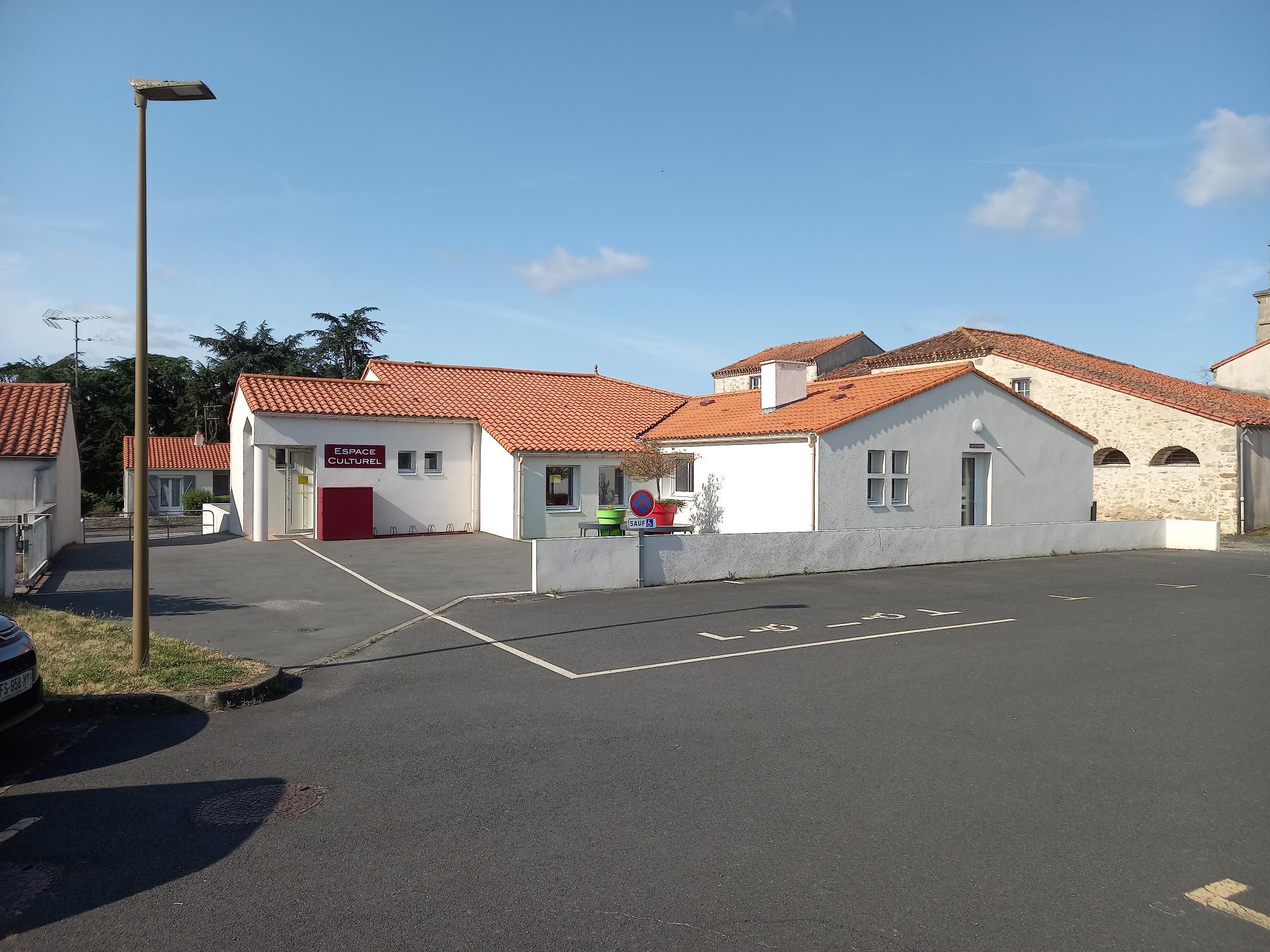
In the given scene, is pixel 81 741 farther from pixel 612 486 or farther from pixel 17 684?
pixel 612 486

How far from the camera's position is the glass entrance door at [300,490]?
83.9 ft

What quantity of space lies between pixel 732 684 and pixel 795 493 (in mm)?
13747

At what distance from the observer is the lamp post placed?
27.6 ft

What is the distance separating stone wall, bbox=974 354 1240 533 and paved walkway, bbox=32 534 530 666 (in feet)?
75.7

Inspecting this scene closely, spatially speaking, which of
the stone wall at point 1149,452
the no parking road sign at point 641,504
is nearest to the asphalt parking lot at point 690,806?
the no parking road sign at point 641,504

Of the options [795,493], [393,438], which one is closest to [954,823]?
[795,493]

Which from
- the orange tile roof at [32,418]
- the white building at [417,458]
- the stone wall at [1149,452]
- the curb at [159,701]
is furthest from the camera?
the stone wall at [1149,452]

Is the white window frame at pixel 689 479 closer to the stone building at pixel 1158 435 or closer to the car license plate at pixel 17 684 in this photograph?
the stone building at pixel 1158 435

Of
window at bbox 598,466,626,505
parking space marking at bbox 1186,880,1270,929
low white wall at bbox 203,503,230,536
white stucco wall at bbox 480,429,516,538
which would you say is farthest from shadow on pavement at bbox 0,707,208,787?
low white wall at bbox 203,503,230,536

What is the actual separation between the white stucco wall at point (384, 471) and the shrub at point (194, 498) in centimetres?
2441

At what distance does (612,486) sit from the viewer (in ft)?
90.4

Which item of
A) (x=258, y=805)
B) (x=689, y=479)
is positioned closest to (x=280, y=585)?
(x=258, y=805)

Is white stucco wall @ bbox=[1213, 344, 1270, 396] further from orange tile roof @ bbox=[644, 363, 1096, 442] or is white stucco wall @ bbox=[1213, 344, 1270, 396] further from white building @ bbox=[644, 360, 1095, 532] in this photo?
orange tile roof @ bbox=[644, 363, 1096, 442]

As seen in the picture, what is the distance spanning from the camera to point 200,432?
56.5 meters
